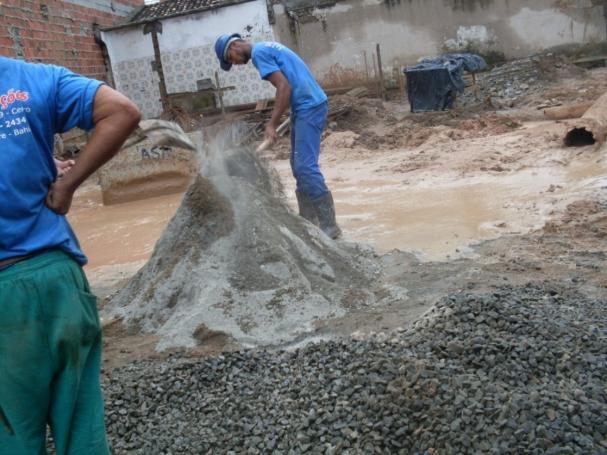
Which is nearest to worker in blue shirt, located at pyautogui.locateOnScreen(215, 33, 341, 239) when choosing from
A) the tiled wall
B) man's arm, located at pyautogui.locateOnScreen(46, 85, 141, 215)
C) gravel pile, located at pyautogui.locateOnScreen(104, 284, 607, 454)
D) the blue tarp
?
gravel pile, located at pyautogui.locateOnScreen(104, 284, 607, 454)

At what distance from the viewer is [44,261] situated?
6.31 feet

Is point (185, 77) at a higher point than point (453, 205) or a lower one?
higher

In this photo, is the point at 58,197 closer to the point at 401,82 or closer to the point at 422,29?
the point at 401,82

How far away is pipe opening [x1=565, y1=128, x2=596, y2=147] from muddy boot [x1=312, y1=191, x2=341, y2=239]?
4480 mm

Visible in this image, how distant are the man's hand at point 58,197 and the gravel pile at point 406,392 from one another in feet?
4.11

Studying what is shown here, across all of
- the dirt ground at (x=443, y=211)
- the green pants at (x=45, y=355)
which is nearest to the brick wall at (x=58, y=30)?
the dirt ground at (x=443, y=211)

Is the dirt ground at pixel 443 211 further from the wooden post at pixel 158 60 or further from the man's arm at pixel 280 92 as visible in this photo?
the wooden post at pixel 158 60

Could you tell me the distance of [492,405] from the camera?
256cm

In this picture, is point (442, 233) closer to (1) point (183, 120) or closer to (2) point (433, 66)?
(2) point (433, 66)

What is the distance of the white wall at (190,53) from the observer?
17250 mm

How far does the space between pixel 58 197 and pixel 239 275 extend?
2374 mm

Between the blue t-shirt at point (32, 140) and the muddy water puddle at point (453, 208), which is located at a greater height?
the blue t-shirt at point (32, 140)

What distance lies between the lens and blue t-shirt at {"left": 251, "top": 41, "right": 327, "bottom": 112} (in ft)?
18.4

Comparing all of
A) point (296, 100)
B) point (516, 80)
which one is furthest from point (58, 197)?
point (516, 80)
